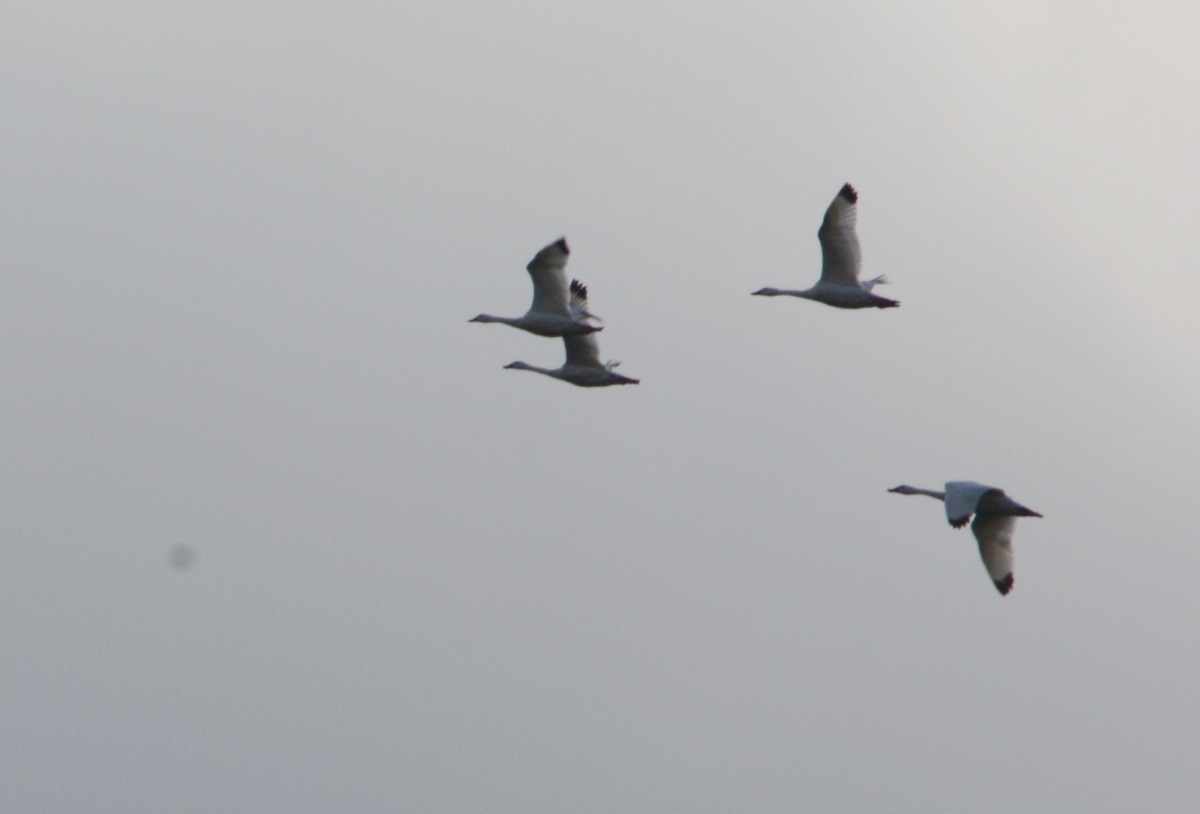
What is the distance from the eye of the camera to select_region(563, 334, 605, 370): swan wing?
47.0m

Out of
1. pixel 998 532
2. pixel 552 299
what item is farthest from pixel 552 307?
pixel 998 532

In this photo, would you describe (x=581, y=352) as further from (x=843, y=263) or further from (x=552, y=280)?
(x=843, y=263)

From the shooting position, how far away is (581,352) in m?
47.1

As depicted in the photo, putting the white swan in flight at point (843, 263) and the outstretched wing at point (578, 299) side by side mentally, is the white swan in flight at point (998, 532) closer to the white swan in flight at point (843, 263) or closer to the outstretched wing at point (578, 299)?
the white swan in flight at point (843, 263)

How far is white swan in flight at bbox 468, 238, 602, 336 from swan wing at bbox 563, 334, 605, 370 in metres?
2.72

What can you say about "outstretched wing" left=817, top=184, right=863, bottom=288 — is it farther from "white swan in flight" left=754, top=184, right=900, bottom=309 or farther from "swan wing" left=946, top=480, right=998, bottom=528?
"swan wing" left=946, top=480, right=998, bottom=528

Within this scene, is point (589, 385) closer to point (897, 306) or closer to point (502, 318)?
point (502, 318)

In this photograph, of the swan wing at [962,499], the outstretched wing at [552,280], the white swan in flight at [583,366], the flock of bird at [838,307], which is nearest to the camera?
the swan wing at [962,499]

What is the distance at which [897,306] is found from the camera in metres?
41.4

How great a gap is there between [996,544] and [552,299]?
9.64 metres

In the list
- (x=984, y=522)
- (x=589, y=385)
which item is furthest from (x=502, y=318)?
(x=984, y=522)

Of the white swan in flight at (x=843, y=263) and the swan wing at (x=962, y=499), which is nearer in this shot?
A: the swan wing at (x=962, y=499)

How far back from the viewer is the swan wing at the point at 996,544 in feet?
133

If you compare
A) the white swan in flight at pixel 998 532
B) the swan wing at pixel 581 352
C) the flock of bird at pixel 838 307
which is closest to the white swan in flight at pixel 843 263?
the flock of bird at pixel 838 307
